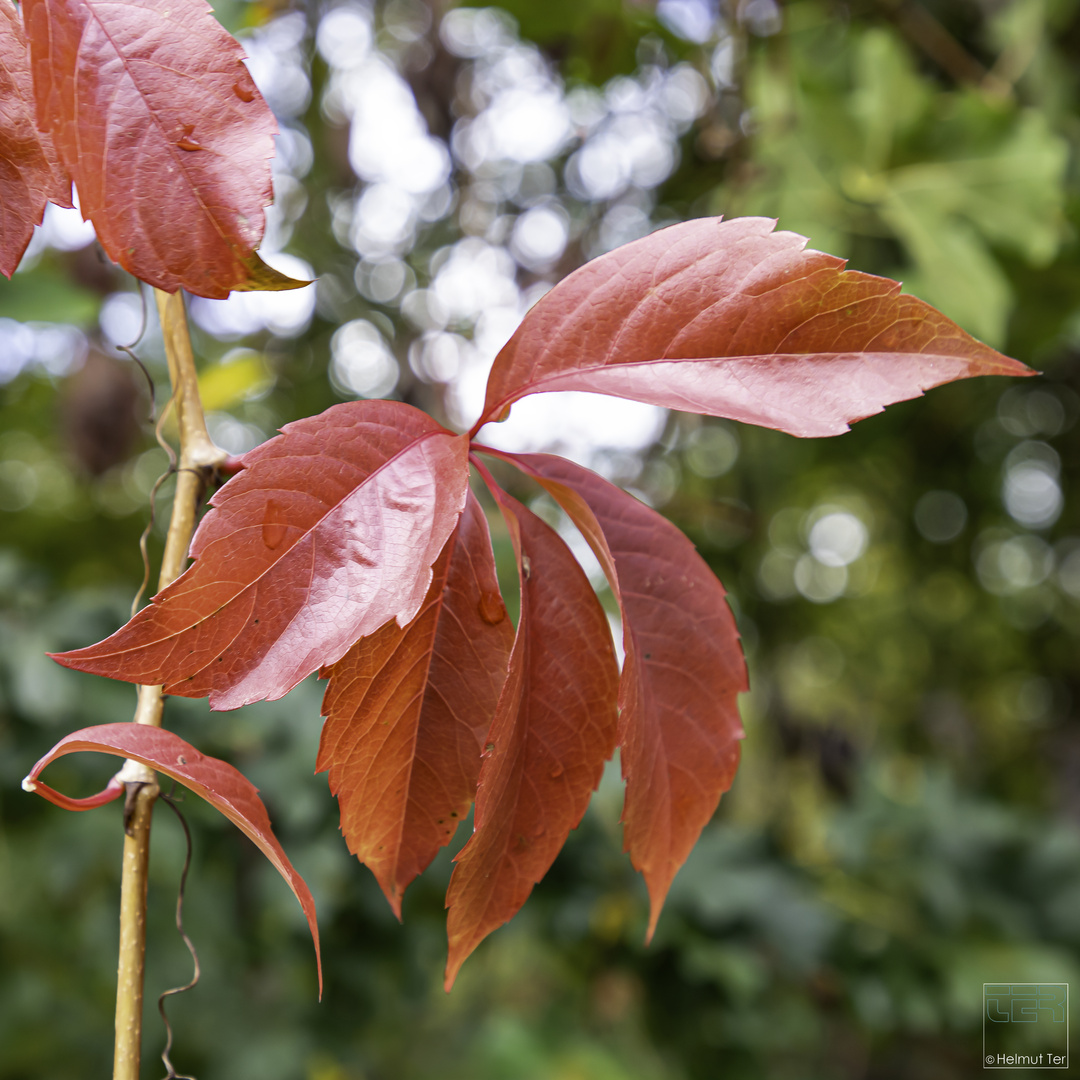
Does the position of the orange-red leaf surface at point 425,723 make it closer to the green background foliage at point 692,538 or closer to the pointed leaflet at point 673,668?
the pointed leaflet at point 673,668

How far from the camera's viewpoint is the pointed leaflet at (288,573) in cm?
20

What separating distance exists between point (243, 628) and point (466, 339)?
4.03 feet

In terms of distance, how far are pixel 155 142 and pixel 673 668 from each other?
0.70 feet

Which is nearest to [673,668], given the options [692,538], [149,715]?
[149,715]

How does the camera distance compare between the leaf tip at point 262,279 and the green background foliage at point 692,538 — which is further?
the green background foliage at point 692,538

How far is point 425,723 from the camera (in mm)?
252

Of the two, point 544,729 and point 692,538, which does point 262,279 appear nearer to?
point 544,729

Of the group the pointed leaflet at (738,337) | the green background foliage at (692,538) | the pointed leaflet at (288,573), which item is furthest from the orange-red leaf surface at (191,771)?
the green background foliage at (692,538)

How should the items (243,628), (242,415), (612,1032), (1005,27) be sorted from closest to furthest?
(243,628) < (1005,27) < (612,1032) < (242,415)

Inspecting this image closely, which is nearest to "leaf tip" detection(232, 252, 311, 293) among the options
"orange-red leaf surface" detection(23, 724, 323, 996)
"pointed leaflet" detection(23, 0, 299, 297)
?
"pointed leaflet" detection(23, 0, 299, 297)

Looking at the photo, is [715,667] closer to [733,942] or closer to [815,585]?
[733,942]

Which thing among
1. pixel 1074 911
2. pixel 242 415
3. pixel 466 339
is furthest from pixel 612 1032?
pixel 242 415

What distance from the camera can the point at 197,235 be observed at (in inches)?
8.3

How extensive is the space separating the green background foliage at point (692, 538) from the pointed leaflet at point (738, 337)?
0.51 meters
